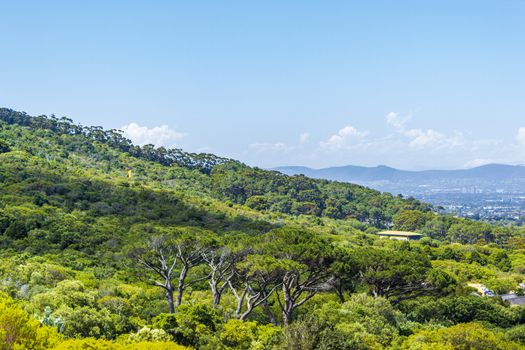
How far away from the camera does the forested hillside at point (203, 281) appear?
776 inches

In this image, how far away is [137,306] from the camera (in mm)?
25578

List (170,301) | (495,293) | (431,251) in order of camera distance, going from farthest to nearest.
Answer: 1. (431,251)
2. (495,293)
3. (170,301)

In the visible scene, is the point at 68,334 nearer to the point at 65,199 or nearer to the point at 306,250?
the point at 306,250

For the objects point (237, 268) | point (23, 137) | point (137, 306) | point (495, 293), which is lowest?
point (495, 293)

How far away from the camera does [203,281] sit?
1363 inches

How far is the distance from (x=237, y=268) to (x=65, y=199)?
34668 mm

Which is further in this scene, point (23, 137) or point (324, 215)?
point (324, 215)

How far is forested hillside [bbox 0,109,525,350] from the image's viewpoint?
64.6 feet

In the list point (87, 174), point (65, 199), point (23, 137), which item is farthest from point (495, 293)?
point (23, 137)

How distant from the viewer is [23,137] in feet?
307

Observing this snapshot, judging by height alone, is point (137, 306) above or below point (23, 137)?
below

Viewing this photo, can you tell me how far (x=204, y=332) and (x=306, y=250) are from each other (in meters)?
8.05

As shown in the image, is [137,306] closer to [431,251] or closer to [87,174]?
[431,251]

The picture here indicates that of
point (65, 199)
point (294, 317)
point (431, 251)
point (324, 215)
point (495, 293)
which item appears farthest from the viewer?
point (324, 215)
